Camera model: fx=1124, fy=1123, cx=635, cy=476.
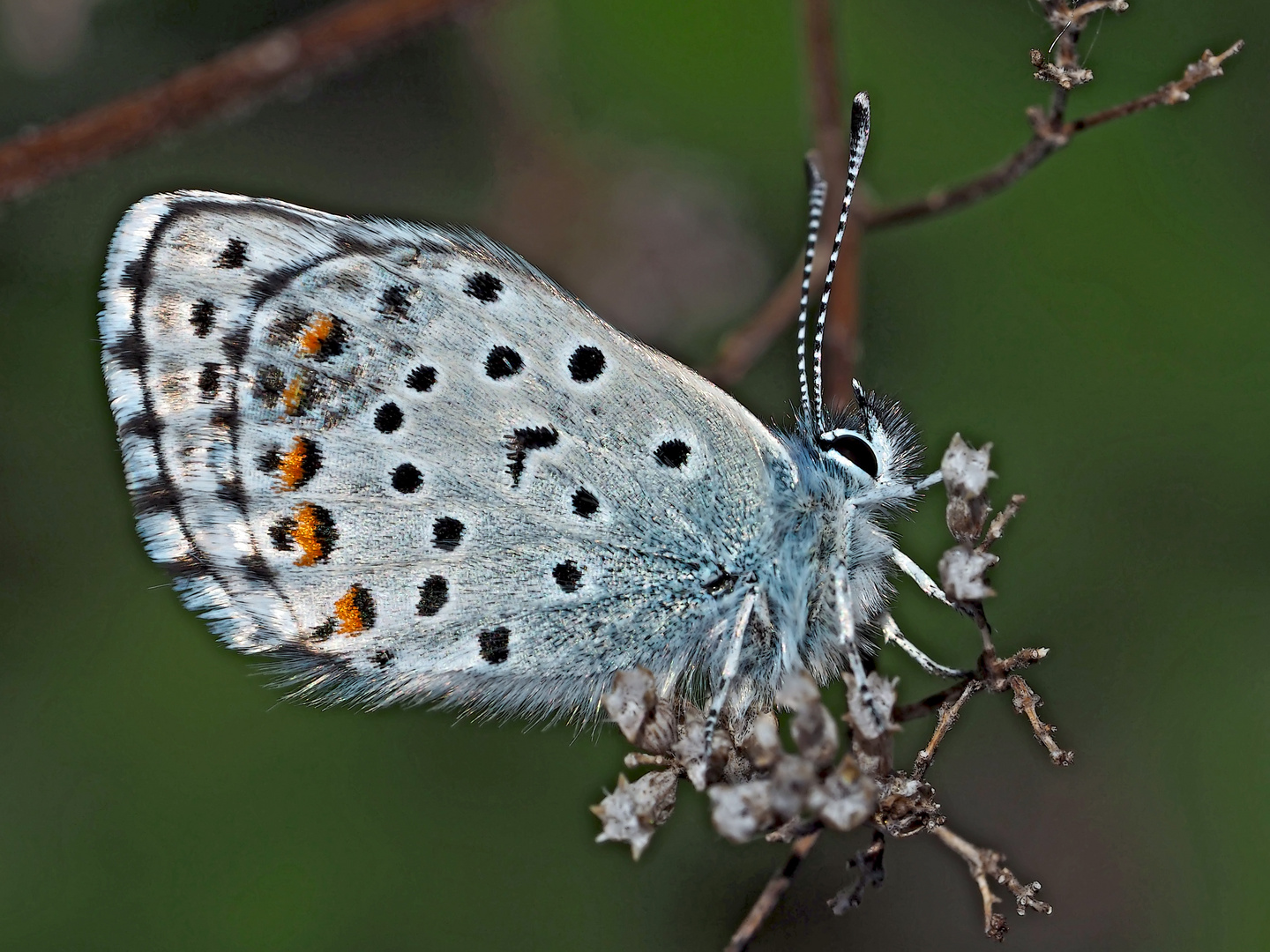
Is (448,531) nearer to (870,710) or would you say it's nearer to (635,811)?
(635,811)

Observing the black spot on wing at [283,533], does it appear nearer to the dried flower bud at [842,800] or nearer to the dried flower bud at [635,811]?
the dried flower bud at [635,811]

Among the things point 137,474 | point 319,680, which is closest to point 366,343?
point 137,474

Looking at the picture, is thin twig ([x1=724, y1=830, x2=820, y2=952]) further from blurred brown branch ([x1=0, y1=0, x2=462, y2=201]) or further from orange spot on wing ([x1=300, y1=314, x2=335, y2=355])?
blurred brown branch ([x1=0, y1=0, x2=462, y2=201])

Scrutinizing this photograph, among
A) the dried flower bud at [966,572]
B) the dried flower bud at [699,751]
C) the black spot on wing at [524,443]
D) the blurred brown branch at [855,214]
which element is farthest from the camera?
the blurred brown branch at [855,214]

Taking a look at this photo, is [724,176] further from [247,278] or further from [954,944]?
[954,944]

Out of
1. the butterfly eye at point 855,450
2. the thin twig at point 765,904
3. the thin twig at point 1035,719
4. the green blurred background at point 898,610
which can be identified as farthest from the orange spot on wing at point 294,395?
the green blurred background at point 898,610

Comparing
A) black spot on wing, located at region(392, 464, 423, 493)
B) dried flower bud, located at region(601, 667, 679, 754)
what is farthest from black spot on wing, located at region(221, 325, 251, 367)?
dried flower bud, located at region(601, 667, 679, 754)

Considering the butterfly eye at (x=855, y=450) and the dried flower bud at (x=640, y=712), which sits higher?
the butterfly eye at (x=855, y=450)
